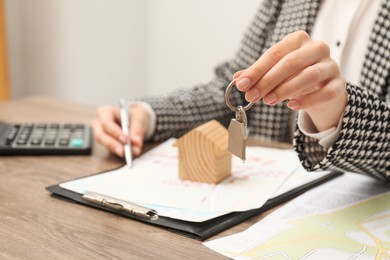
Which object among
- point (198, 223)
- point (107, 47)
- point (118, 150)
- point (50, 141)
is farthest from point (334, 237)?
point (107, 47)

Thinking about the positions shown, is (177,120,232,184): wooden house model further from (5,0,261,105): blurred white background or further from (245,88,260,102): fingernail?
(5,0,261,105): blurred white background

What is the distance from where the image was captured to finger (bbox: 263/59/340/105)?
1.87 ft

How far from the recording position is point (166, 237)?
0.58 meters

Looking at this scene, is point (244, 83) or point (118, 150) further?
point (118, 150)

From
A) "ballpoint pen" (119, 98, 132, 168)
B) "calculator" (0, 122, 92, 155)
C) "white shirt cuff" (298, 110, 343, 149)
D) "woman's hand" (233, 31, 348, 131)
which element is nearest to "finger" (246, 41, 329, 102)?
"woman's hand" (233, 31, 348, 131)

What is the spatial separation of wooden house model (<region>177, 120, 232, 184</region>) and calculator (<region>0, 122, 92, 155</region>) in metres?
0.22

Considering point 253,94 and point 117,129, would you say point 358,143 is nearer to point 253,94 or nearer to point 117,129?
point 253,94

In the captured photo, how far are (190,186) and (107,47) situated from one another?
5.57ft

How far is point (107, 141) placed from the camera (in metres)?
0.90

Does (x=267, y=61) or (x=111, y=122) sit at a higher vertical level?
(x=267, y=61)

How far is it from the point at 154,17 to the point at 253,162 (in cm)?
157

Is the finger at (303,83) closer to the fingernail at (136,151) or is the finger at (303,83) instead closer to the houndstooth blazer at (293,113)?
Answer: the houndstooth blazer at (293,113)

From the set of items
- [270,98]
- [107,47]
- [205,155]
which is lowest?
[107,47]

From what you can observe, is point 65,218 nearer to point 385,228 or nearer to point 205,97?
point 385,228
